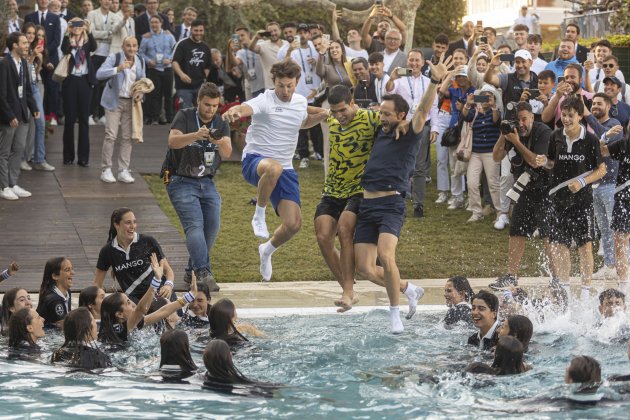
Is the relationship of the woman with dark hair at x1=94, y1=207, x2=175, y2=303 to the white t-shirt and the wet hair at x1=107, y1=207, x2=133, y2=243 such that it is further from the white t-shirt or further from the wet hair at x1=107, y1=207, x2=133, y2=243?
the white t-shirt

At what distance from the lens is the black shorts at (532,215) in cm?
1321

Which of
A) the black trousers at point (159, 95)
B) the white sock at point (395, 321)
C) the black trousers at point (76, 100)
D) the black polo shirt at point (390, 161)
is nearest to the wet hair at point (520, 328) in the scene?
the white sock at point (395, 321)

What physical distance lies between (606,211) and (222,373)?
650 centimetres

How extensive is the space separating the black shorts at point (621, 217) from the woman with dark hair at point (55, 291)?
6.29 m

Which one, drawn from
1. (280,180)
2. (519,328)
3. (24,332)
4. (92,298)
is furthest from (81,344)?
(519,328)

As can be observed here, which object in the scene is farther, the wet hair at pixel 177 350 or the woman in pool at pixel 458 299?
the woman in pool at pixel 458 299

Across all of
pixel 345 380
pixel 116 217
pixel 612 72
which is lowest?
pixel 345 380

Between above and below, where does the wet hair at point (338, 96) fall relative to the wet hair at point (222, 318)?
above

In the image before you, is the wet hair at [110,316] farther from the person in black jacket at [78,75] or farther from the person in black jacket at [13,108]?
the person in black jacket at [78,75]

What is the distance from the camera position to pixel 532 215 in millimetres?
13273

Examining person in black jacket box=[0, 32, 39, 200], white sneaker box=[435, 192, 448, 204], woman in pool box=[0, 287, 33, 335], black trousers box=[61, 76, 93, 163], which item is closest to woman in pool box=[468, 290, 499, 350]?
woman in pool box=[0, 287, 33, 335]

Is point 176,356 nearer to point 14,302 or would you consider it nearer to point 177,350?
point 177,350

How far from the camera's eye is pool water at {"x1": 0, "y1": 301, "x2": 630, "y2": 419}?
9000mm

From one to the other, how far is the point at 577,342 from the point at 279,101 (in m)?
3.78
